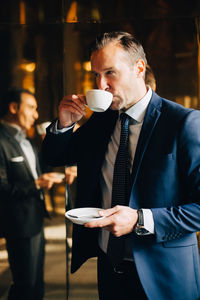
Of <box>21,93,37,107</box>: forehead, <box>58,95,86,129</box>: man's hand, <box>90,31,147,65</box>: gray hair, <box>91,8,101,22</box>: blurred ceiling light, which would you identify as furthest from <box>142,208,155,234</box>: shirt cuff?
<box>91,8,101,22</box>: blurred ceiling light

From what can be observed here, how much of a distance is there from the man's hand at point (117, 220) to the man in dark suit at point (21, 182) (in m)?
1.24

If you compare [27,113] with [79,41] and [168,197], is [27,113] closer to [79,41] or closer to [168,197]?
[79,41]

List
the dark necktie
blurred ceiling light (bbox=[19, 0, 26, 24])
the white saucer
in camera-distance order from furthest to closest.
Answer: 1. blurred ceiling light (bbox=[19, 0, 26, 24])
2. the dark necktie
3. the white saucer

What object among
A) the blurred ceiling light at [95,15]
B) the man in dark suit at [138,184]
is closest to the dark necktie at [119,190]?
the man in dark suit at [138,184]

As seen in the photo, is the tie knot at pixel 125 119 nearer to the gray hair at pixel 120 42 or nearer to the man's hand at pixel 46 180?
the gray hair at pixel 120 42

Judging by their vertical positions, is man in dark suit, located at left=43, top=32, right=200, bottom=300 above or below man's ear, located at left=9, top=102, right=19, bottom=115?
below

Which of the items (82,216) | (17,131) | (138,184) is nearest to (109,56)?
(138,184)

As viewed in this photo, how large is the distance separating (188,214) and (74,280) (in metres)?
1.48

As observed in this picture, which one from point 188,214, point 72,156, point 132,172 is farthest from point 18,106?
point 188,214

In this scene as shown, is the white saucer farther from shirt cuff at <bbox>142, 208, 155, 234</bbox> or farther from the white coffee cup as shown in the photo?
the white coffee cup

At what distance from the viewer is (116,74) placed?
1.30 m

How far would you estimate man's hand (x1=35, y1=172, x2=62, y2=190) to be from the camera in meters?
2.25

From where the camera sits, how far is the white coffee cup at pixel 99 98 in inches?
47.4

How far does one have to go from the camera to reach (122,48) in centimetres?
132
